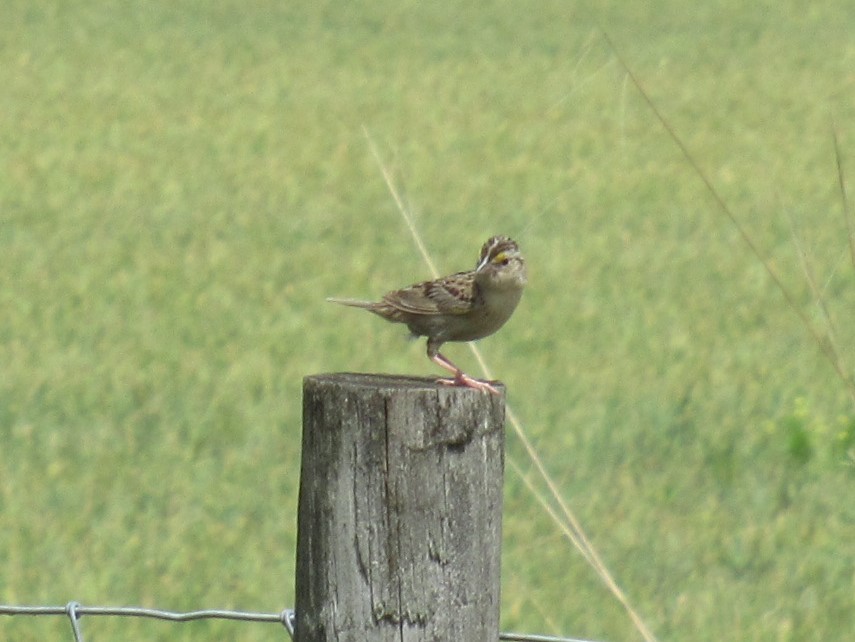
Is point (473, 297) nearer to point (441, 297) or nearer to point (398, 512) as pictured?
point (441, 297)

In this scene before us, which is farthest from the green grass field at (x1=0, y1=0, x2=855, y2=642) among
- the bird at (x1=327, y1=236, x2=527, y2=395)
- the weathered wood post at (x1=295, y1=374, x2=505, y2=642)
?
the weathered wood post at (x1=295, y1=374, x2=505, y2=642)

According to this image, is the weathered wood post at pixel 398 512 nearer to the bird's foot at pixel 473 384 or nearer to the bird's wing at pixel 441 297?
the bird's foot at pixel 473 384

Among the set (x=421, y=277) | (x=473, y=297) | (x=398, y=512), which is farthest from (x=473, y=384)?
(x=421, y=277)

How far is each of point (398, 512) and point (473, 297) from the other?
1.36 metres

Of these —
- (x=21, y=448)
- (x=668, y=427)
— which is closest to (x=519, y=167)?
(x=668, y=427)

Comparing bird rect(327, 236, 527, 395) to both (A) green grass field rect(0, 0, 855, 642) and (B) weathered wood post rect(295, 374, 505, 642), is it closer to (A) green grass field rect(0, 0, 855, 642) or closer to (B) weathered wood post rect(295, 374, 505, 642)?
(A) green grass field rect(0, 0, 855, 642)

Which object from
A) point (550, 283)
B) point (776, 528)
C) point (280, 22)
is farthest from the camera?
point (280, 22)

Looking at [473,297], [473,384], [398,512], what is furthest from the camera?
[473,297]

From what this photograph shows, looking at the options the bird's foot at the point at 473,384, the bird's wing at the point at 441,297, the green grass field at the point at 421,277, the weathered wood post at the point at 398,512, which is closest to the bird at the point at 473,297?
the bird's wing at the point at 441,297

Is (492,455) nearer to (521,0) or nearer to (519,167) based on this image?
(519,167)

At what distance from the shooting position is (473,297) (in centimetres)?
430

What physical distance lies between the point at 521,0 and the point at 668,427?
2076cm

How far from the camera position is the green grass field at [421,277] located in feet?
24.1

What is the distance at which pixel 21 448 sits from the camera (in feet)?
29.3
